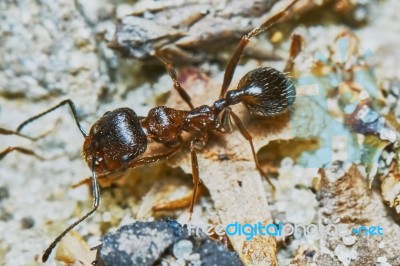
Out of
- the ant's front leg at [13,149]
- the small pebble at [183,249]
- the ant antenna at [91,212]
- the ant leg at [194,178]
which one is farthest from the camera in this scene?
the ant's front leg at [13,149]

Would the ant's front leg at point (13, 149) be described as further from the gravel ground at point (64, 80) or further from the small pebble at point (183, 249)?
the small pebble at point (183, 249)

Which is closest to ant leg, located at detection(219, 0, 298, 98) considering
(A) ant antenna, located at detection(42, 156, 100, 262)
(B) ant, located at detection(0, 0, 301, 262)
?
(B) ant, located at detection(0, 0, 301, 262)

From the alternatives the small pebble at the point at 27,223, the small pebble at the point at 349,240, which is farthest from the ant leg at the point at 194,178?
the small pebble at the point at 27,223

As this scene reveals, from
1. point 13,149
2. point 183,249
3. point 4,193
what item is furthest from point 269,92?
point 4,193

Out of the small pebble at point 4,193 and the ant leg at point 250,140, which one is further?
the small pebble at point 4,193

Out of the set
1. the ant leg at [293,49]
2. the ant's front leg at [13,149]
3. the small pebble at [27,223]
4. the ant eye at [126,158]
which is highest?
the ant's front leg at [13,149]

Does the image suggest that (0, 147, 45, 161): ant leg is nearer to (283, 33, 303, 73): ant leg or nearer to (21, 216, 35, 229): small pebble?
(21, 216, 35, 229): small pebble

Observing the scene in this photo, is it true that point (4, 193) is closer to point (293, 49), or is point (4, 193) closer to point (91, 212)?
point (91, 212)
